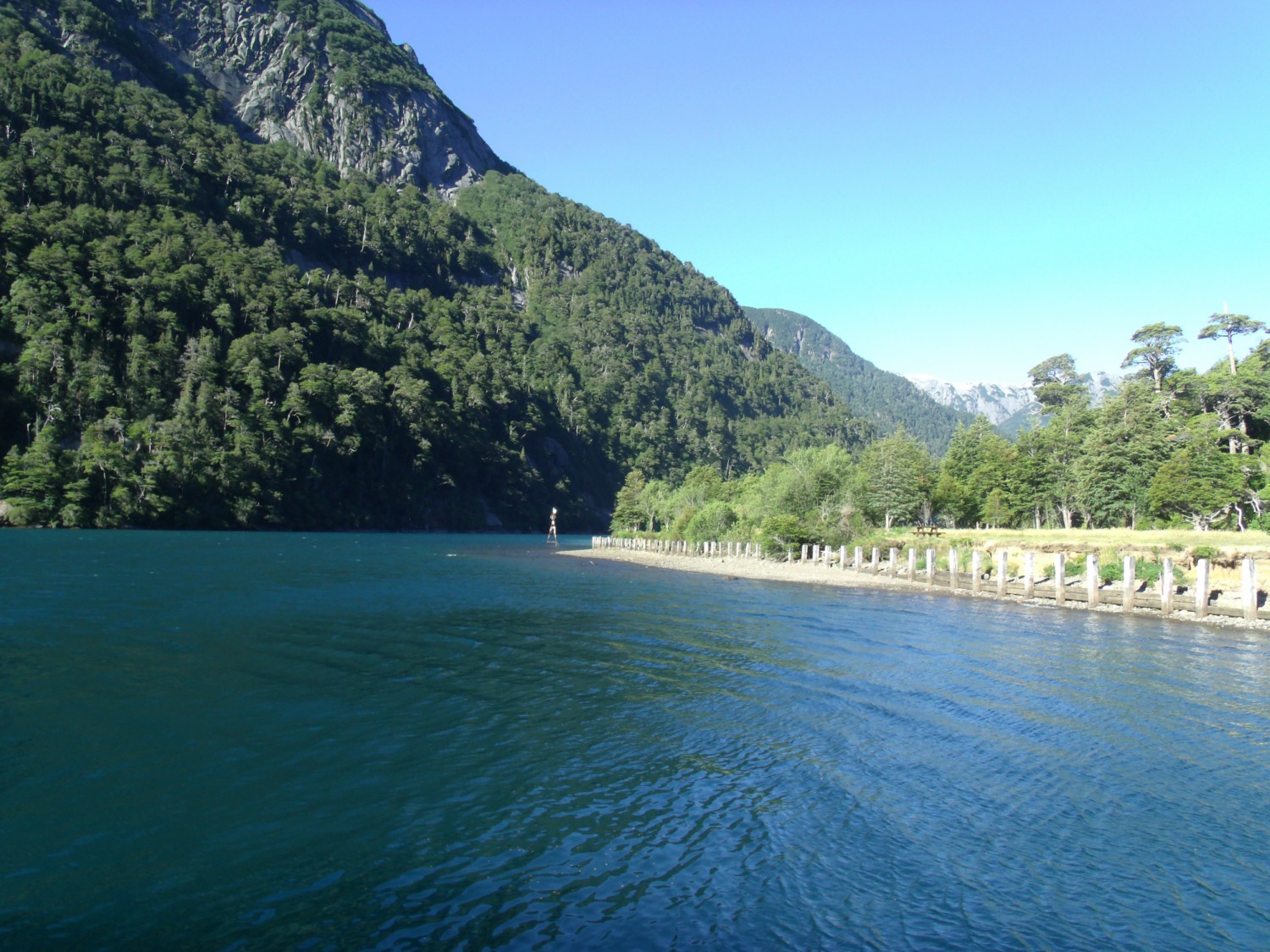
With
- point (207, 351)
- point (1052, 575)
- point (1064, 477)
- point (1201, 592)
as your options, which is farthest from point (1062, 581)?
point (207, 351)

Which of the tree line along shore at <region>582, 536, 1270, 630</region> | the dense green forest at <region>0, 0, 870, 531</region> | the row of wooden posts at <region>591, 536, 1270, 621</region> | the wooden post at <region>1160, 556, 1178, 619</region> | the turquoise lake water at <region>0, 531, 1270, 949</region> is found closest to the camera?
the turquoise lake water at <region>0, 531, 1270, 949</region>

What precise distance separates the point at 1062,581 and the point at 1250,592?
7.73 metres

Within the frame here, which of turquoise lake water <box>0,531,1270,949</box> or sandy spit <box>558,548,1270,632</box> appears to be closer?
turquoise lake water <box>0,531,1270,949</box>

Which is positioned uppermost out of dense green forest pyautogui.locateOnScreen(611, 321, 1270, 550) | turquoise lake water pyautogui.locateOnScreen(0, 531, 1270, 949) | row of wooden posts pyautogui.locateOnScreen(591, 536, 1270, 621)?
dense green forest pyautogui.locateOnScreen(611, 321, 1270, 550)

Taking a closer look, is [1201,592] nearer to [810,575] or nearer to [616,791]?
[810,575]

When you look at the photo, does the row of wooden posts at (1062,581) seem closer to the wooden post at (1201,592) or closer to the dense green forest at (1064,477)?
the wooden post at (1201,592)

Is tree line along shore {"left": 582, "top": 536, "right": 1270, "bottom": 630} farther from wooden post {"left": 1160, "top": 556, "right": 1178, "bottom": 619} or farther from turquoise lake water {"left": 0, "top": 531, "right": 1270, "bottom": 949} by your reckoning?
turquoise lake water {"left": 0, "top": 531, "right": 1270, "bottom": 949}

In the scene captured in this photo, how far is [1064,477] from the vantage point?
7488cm

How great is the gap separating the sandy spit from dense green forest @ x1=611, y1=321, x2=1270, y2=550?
20.9 ft

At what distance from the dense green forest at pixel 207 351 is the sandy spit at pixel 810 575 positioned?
154 feet

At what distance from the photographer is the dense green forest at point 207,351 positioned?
7931cm

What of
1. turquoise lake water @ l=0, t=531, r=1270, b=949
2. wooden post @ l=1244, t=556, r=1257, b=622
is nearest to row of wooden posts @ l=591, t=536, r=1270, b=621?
wooden post @ l=1244, t=556, r=1257, b=622

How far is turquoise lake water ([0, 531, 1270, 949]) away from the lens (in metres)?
7.56

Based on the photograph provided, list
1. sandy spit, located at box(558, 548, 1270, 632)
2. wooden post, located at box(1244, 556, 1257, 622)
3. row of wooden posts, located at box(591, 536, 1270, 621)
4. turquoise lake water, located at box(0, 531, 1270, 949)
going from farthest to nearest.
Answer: sandy spit, located at box(558, 548, 1270, 632) < row of wooden posts, located at box(591, 536, 1270, 621) < wooden post, located at box(1244, 556, 1257, 622) < turquoise lake water, located at box(0, 531, 1270, 949)
